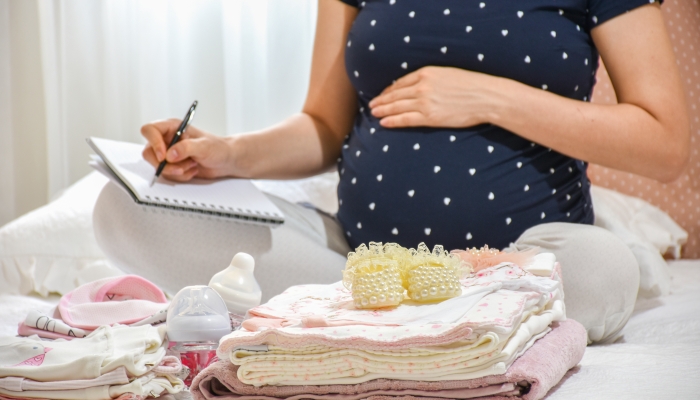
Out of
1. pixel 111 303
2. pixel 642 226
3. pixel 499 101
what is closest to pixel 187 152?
pixel 111 303

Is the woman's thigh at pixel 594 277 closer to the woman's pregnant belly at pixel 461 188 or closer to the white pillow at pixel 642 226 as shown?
the woman's pregnant belly at pixel 461 188

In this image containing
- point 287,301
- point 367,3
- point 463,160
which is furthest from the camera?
point 367,3

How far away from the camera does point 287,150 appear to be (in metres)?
1.18

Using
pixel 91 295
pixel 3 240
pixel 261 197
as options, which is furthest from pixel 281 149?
pixel 3 240

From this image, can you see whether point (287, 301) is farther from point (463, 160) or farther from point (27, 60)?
point (27, 60)

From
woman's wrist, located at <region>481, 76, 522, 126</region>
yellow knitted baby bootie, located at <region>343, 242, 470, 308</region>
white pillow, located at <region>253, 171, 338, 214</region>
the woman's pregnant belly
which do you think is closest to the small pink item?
yellow knitted baby bootie, located at <region>343, 242, 470, 308</region>

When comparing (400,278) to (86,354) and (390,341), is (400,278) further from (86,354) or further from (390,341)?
(86,354)

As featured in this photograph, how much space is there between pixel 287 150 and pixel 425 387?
73 cm

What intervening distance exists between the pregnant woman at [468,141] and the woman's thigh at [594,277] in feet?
0.08

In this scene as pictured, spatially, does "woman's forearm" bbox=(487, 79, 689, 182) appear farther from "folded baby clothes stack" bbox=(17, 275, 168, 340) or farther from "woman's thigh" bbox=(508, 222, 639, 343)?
"folded baby clothes stack" bbox=(17, 275, 168, 340)

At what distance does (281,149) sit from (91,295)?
18.4 inches

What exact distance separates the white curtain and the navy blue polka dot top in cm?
83

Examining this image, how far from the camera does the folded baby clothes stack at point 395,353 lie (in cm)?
49

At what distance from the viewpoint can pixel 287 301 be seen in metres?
0.63
